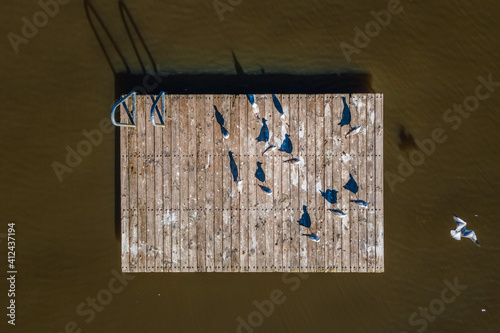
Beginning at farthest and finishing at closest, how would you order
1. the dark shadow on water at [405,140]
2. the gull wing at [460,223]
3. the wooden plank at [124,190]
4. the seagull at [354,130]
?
the dark shadow on water at [405,140] < the gull wing at [460,223] < the wooden plank at [124,190] < the seagull at [354,130]

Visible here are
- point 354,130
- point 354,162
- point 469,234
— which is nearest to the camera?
point 354,130

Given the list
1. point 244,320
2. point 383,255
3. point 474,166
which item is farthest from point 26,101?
point 474,166

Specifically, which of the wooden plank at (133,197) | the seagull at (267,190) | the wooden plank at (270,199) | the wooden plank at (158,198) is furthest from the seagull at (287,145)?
the wooden plank at (133,197)

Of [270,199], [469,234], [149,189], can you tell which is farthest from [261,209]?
[469,234]

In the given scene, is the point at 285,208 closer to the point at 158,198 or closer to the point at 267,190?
the point at 267,190

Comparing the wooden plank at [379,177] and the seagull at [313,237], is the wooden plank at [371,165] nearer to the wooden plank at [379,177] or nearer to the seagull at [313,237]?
the wooden plank at [379,177]

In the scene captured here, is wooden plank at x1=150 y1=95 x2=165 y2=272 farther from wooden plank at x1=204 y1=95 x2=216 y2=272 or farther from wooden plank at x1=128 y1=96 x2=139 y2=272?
wooden plank at x1=204 y1=95 x2=216 y2=272
